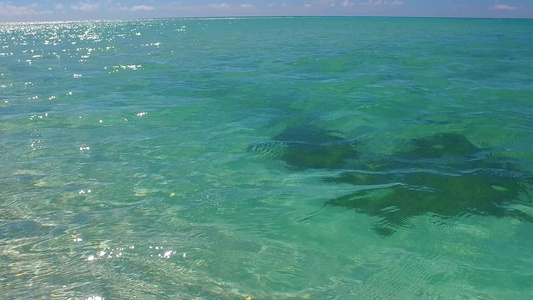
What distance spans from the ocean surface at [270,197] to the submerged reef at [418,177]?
4 centimetres

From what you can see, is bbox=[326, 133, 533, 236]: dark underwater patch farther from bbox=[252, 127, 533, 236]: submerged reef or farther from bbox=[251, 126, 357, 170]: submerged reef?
bbox=[251, 126, 357, 170]: submerged reef

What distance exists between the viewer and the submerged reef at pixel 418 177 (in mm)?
6414

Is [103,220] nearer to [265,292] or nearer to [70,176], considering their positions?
[70,176]

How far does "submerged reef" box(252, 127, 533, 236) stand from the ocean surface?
4cm

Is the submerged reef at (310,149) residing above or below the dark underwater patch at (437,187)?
above

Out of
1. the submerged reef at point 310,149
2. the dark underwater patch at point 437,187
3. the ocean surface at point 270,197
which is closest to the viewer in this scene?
the ocean surface at point 270,197

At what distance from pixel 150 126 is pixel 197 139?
196 cm

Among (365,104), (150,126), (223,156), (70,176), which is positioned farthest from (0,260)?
(365,104)

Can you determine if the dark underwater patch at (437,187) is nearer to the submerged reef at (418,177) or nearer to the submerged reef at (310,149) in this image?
the submerged reef at (418,177)

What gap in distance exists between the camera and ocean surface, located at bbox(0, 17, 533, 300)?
482 cm

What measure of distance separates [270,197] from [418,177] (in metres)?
2.80

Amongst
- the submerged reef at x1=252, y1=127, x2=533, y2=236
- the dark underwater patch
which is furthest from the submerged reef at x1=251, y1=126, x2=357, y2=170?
the dark underwater patch

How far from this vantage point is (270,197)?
6945mm

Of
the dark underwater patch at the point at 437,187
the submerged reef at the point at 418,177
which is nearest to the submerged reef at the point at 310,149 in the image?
the submerged reef at the point at 418,177
